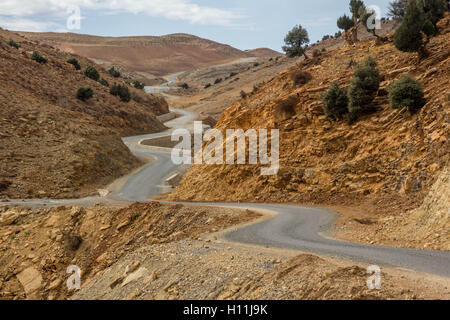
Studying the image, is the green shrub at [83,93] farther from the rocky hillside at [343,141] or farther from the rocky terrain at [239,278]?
the rocky terrain at [239,278]

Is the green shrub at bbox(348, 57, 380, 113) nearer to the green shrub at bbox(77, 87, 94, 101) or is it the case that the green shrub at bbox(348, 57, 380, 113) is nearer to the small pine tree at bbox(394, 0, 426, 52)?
the small pine tree at bbox(394, 0, 426, 52)

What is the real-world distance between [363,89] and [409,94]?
2.80 metres

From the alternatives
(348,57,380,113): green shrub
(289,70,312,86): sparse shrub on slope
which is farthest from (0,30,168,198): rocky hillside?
(348,57,380,113): green shrub

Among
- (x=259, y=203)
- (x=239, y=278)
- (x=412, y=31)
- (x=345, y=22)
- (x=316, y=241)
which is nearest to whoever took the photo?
(x=239, y=278)

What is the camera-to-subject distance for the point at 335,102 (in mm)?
19141

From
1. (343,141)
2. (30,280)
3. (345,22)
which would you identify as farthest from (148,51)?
(30,280)

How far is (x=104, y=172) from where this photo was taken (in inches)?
1157

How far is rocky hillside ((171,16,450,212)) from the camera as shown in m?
14.8

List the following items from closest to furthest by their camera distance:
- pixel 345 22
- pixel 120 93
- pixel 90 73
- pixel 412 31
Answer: pixel 412 31 < pixel 345 22 < pixel 120 93 < pixel 90 73

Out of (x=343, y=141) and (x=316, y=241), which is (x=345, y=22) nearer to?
(x=343, y=141)

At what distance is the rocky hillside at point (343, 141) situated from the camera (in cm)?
1476

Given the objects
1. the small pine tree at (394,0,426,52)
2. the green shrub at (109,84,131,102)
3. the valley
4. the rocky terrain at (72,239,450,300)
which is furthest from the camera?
the green shrub at (109,84,131,102)

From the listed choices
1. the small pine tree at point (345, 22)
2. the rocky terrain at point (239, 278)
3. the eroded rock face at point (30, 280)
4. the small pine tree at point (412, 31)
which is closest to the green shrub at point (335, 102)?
the small pine tree at point (412, 31)

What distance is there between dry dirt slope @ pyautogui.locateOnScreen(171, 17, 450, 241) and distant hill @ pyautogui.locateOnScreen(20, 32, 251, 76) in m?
118
